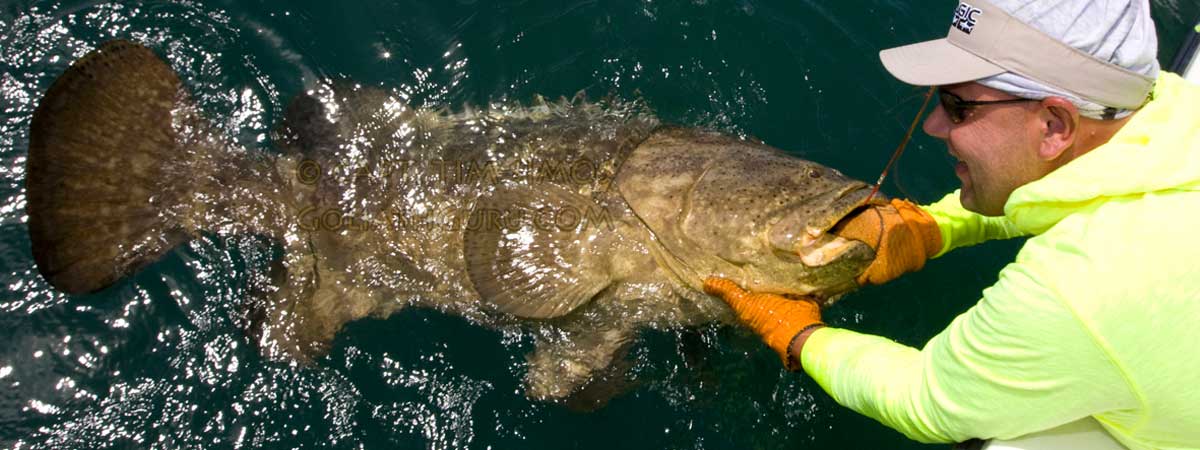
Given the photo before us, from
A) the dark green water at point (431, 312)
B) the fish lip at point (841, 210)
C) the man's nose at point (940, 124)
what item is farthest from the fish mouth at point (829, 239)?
the dark green water at point (431, 312)

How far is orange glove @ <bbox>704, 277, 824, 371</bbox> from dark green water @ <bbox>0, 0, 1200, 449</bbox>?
69 centimetres

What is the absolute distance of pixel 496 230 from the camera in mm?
3469

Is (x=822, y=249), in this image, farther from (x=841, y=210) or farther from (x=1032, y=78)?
(x=1032, y=78)

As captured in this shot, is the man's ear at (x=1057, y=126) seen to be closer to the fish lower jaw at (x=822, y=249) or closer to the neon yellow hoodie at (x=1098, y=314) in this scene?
the neon yellow hoodie at (x=1098, y=314)

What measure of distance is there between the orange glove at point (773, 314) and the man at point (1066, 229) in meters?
0.35

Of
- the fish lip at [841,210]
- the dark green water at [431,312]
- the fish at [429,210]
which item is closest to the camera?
the fish lip at [841,210]

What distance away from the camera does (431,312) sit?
391 cm

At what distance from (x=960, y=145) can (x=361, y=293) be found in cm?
265

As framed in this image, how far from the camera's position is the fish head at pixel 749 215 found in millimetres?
2975

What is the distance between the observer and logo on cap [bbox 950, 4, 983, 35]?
2.29m

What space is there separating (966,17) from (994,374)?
3.32ft

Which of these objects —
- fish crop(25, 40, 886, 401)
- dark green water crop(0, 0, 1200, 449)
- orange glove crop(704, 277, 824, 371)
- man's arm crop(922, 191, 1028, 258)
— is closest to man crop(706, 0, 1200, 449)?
orange glove crop(704, 277, 824, 371)

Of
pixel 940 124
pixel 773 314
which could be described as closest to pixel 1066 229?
pixel 940 124

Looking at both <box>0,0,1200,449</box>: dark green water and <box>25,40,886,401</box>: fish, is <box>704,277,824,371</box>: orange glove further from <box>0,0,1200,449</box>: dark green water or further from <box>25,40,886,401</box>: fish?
<box>0,0,1200,449</box>: dark green water
